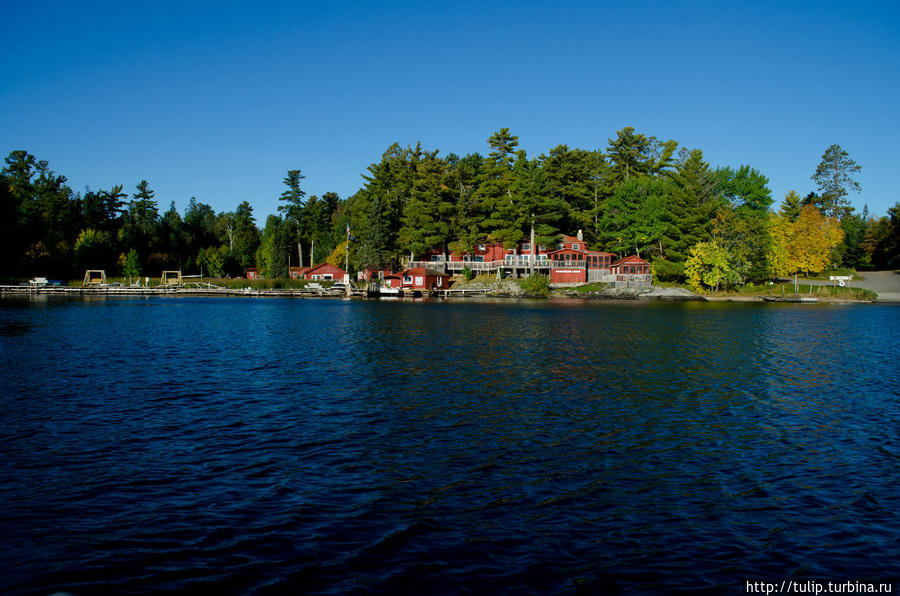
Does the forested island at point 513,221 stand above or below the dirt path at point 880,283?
above

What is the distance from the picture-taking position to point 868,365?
89.1 ft

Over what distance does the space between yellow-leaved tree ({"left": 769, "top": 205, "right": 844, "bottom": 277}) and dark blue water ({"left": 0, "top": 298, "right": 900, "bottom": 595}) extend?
68.7 m

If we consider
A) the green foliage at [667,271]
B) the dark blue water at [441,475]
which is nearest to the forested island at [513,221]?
the green foliage at [667,271]

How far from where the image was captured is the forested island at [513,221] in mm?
86875

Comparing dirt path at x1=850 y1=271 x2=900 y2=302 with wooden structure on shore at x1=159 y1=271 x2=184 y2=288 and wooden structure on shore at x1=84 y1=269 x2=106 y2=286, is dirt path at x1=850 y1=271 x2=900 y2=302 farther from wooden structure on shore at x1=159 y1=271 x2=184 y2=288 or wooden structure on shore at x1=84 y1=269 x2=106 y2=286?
wooden structure on shore at x1=84 y1=269 x2=106 y2=286

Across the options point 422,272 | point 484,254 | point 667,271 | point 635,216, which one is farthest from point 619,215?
point 422,272

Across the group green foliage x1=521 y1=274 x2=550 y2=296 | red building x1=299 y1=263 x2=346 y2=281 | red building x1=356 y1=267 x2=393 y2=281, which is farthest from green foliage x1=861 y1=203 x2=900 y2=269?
red building x1=299 y1=263 x2=346 y2=281

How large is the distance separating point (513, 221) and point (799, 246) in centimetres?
4403

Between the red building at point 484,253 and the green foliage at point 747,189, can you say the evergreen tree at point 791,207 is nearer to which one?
the green foliage at point 747,189

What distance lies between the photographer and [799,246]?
85.4m

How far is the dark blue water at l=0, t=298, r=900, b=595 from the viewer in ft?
26.8

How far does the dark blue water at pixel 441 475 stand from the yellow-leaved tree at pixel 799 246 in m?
68.7

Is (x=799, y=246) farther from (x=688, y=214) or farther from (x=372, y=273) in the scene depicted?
(x=372, y=273)

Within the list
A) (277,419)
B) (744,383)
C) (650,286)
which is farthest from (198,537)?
(650,286)
